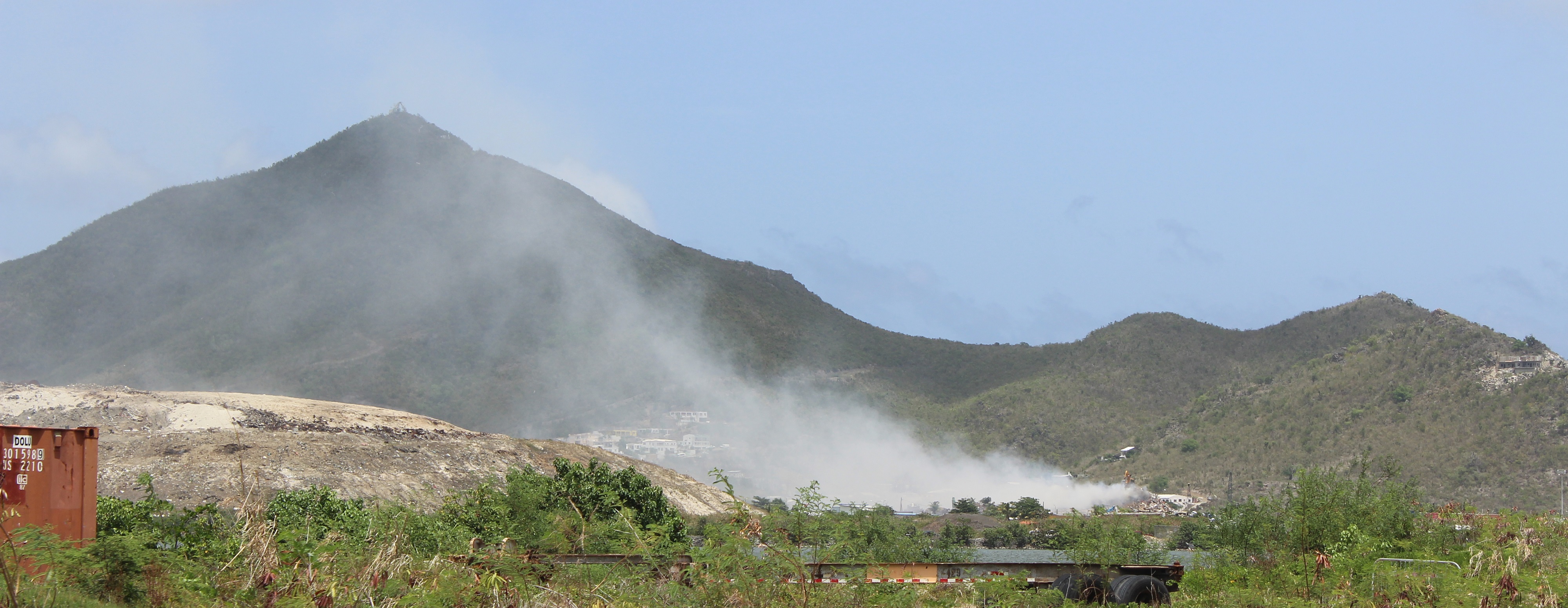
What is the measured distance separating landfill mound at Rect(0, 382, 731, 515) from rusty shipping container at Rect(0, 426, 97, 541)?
22.5 meters

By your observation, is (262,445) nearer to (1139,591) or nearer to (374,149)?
(1139,591)

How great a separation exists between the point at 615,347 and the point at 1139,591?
12750 cm

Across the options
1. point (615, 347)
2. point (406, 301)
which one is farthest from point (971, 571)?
point (406, 301)

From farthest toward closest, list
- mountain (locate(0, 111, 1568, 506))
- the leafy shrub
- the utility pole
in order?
1. mountain (locate(0, 111, 1568, 506))
2. the utility pole
3. the leafy shrub

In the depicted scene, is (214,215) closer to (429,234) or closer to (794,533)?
(429,234)

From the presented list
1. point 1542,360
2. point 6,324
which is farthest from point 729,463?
point 6,324

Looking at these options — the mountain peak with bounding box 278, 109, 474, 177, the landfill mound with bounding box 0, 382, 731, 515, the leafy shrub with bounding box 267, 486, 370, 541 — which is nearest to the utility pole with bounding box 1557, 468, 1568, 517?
the landfill mound with bounding box 0, 382, 731, 515

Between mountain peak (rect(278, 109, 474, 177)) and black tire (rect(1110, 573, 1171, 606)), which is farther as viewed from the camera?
mountain peak (rect(278, 109, 474, 177))

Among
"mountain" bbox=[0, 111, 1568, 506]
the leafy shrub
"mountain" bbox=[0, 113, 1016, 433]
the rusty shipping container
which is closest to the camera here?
the rusty shipping container

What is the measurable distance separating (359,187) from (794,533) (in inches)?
7187

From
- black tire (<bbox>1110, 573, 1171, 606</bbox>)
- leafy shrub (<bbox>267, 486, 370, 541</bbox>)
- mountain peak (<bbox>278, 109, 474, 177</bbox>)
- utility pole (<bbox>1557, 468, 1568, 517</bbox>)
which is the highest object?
mountain peak (<bbox>278, 109, 474, 177</bbox>)

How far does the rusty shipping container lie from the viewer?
12180mm

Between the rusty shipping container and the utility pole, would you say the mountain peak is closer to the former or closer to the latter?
the utility pole

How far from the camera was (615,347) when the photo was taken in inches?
5704
